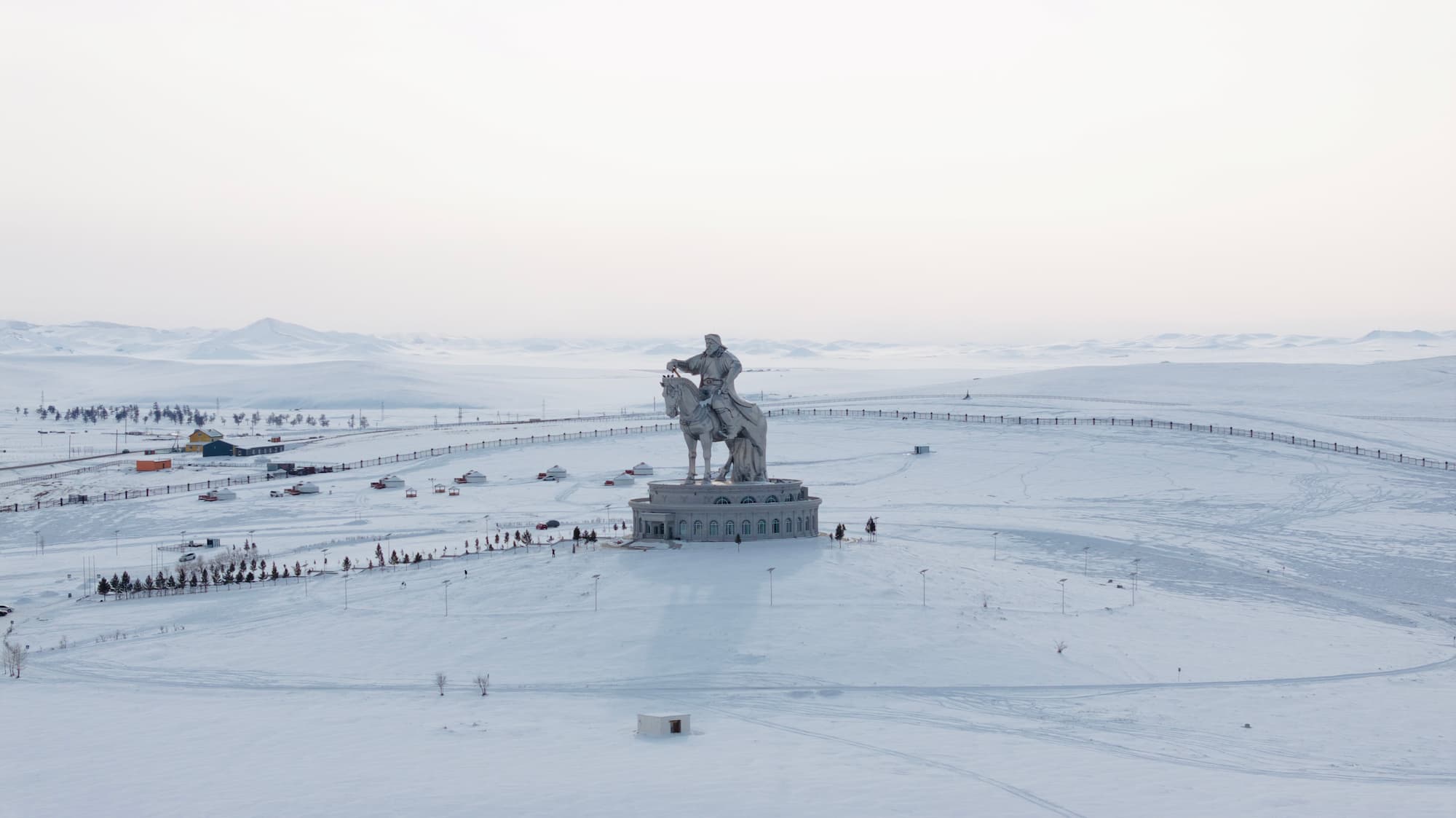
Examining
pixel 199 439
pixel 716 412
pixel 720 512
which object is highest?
pixel 716 412

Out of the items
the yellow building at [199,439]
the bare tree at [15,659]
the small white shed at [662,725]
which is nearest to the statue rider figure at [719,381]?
the small white shed at [662,725]

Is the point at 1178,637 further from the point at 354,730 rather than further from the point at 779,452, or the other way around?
the point at 779,452

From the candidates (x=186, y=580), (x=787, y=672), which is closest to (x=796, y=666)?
(x=787, y=672)

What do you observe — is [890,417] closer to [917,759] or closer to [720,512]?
[720,512]

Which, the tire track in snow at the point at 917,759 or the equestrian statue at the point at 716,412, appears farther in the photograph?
the equestrian statue at the point at 716,412

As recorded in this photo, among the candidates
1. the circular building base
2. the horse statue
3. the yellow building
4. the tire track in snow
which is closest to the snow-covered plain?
the tire track in snow

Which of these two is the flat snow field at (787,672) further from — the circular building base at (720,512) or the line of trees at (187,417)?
the line of trees at (187,417)

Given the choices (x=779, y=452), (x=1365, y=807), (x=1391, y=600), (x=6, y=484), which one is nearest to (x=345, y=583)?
(x=1365, y=807)

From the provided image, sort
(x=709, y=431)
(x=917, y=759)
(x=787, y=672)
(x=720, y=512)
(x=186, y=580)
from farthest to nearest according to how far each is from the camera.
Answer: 1. (x=186, y=580)
2. (x=709, y=431)
3. (x=720, y=512)
4. (x=787, y=672)
5. (x=917, y=759)
